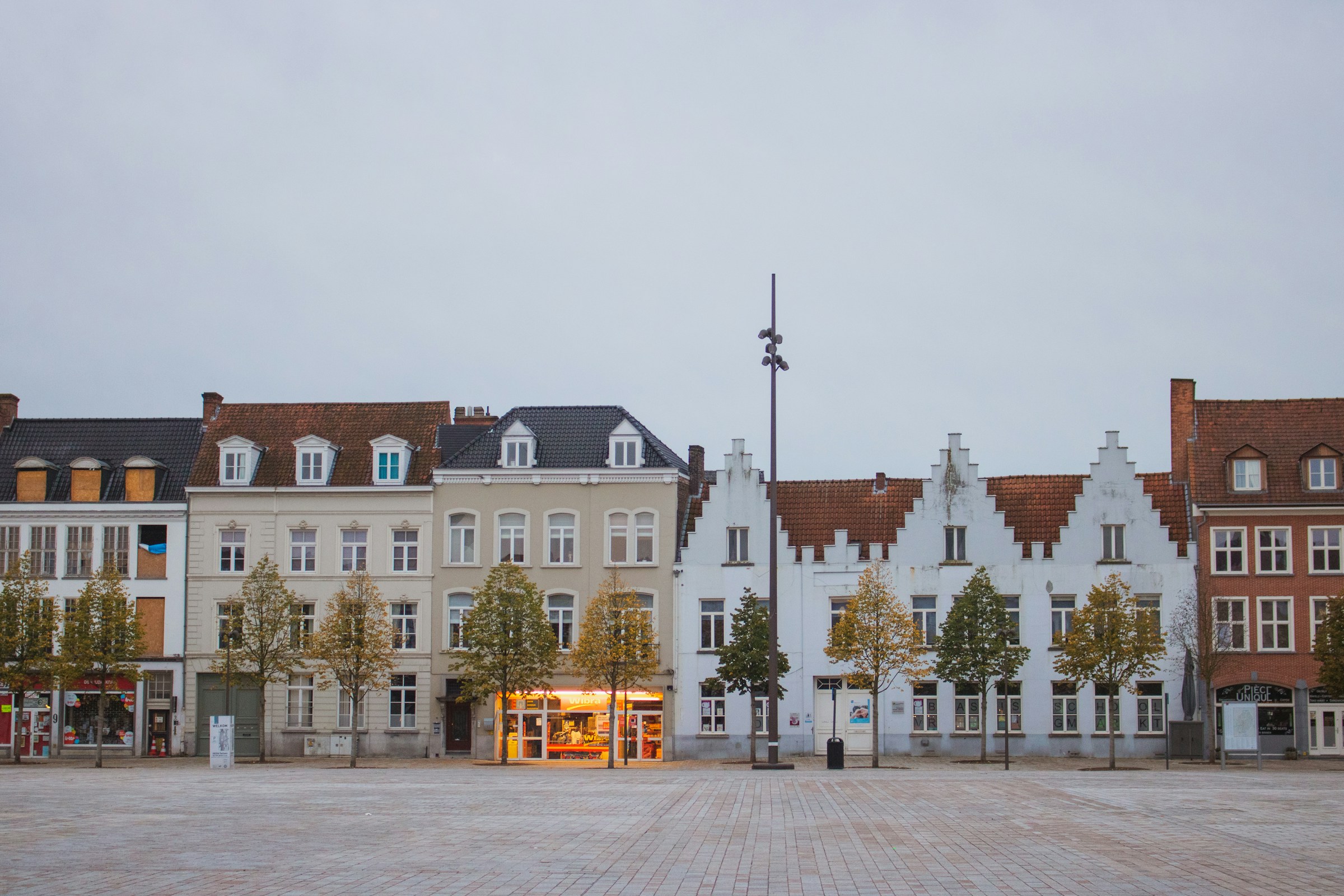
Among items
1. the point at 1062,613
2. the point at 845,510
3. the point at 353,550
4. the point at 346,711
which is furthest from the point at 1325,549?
the point at 346,711

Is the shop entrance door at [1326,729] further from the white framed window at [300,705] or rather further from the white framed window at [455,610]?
the white framed window at [300,705]

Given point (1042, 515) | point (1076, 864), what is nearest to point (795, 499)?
point (1042, 515)

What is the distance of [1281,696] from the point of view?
4878 cm

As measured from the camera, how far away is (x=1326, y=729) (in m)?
48.5

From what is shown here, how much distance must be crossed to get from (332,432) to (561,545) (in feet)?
34.5

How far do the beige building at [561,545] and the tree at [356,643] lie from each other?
426cm

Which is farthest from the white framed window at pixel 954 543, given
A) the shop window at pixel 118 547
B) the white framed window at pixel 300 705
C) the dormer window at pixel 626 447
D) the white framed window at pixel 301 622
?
the shop window at pixel 118 547

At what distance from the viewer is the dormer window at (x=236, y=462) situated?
53.4 m

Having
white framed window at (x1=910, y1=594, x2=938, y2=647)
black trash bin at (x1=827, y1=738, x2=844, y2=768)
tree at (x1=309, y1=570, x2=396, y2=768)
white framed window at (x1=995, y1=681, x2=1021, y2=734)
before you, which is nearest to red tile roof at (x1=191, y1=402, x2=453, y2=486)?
tree at (x1=309, y1=570, x2=396, y2=768)

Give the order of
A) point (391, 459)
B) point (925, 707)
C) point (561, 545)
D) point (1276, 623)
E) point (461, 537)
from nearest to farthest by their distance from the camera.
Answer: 1. point (1276, 623)
2. point (925, 707)
3. point (561, 545)
4. point (461, 537)
5. point (391, 459)

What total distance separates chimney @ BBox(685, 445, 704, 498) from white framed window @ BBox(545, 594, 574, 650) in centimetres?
743

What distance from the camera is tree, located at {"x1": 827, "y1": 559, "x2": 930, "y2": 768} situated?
148 ft

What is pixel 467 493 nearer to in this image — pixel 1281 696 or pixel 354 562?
pixel 354 562

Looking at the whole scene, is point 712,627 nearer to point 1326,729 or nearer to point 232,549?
point 232,549
